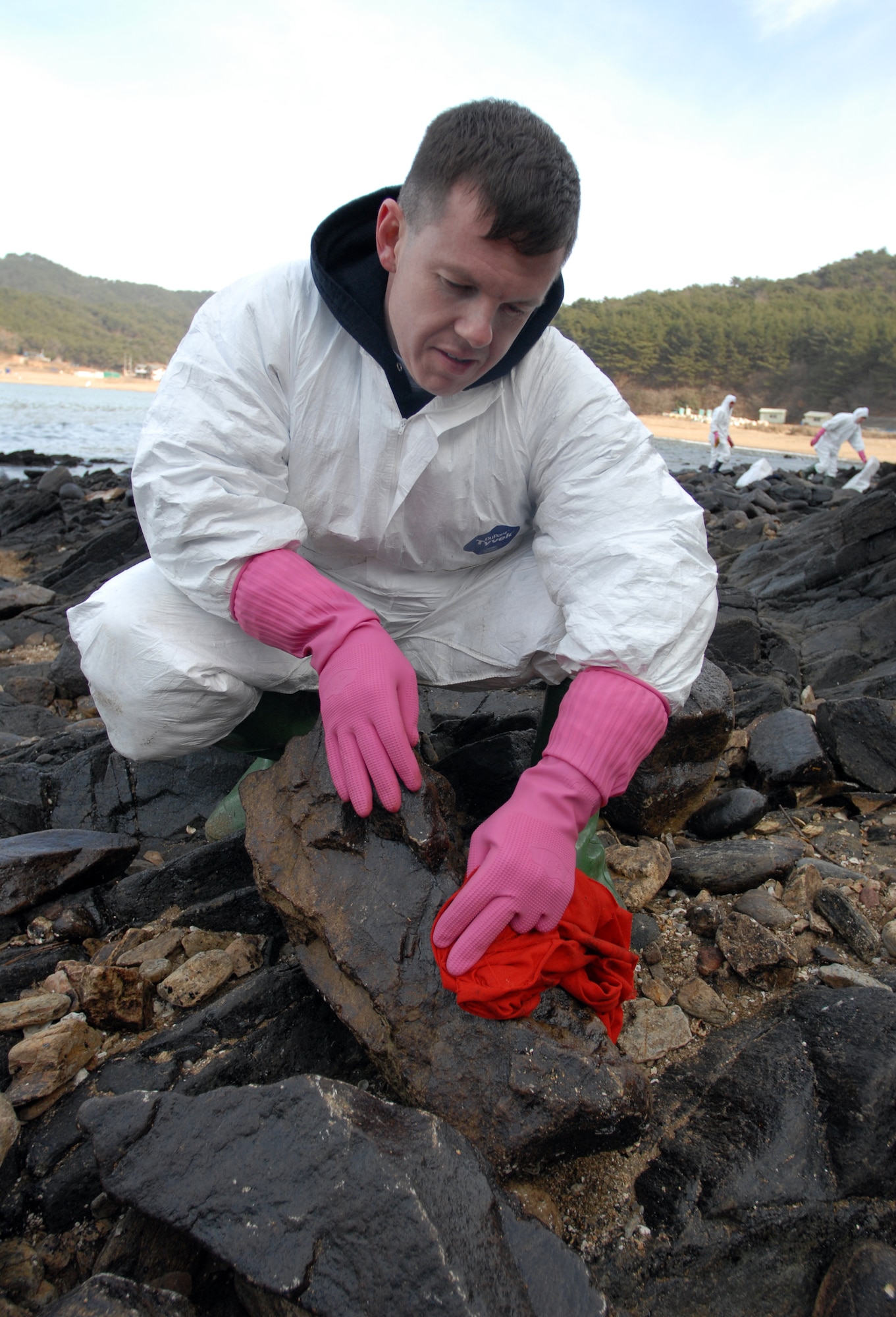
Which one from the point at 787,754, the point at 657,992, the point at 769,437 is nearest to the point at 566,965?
the point at 657,992

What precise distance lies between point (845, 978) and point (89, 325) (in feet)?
355

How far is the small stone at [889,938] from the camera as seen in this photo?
6.34 feet

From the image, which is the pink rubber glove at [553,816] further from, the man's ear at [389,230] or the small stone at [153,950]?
the man's ear at [389,230]

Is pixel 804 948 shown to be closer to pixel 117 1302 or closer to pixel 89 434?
pixel 117 1302

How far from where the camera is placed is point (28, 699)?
3820 millimetres

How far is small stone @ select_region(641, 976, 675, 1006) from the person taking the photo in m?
1.80

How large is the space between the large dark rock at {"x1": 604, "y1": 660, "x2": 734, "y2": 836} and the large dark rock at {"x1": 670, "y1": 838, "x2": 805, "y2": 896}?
0.20m

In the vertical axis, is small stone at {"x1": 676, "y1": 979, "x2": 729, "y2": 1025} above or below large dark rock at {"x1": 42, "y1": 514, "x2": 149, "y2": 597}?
below

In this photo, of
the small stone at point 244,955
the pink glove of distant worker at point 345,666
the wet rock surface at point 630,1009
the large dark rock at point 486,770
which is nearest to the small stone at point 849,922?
the wet rock surface at point 630,1009

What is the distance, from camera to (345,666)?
1811mm

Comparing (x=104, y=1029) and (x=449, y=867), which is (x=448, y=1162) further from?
(x=104, y=1029)

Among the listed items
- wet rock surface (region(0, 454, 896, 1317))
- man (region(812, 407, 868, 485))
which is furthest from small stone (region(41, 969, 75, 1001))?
man (region(812, 407, 868, 485))

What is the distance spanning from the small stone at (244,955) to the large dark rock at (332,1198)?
2.09ft

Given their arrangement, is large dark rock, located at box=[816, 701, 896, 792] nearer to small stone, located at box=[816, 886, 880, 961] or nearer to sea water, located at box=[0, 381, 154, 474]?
small stone, located at box=[816, 886, 880, 961]
